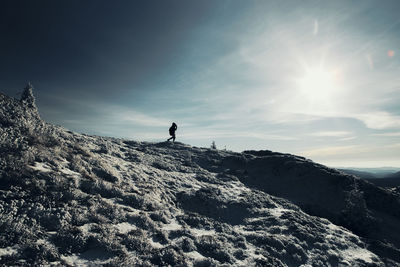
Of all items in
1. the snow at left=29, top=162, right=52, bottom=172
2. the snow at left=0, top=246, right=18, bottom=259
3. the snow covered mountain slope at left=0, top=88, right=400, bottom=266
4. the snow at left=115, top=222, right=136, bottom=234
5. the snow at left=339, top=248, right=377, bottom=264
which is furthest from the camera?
the snow at left=339, top=248, right=377, bottom=264

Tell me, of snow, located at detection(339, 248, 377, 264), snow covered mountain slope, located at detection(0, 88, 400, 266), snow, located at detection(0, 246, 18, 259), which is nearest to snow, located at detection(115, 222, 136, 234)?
snow covered mountain slope, located at detection(0, 88, 400, 266)

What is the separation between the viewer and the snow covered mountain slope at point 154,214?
9539 millimetres

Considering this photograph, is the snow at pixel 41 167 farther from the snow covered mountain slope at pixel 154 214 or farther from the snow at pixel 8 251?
the snow at pixel 8 251

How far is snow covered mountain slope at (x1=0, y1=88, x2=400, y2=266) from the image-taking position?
9539 mm

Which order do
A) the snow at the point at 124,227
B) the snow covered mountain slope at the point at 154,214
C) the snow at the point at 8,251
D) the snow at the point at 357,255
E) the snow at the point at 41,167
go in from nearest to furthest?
1. the snow at the point at 8,251
2. the snow covered mountain slope at the point at 154,214
3. the snow at the point at 124,227
4. the snow at the point at 41,167
5. the snow at the point at 357,255

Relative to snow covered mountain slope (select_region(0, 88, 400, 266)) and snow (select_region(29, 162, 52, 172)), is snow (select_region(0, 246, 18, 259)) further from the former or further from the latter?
snow (select_region(29, 162, 52, 172))

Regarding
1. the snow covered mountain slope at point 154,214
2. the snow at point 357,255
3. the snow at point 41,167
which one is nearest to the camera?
the snow covered mountain slope at point 154,214

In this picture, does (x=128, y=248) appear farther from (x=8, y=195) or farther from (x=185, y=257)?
(x=8, y=195)

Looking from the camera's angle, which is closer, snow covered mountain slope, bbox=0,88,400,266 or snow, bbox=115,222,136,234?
snow covered mountain slope, bbox=0,88,400,266

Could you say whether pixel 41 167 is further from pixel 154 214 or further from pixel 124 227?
pixel 154 214

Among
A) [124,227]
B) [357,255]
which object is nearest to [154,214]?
[124,227]

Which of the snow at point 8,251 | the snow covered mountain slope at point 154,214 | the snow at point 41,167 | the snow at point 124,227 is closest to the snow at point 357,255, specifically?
the snow covered mountain slope at point 154,214

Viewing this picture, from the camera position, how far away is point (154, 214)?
43.9 feet

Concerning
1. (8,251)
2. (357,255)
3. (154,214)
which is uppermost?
(154,214)
